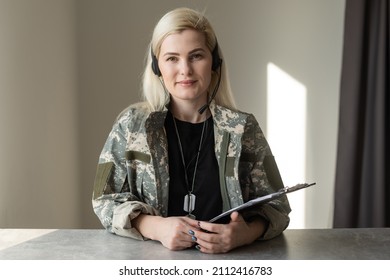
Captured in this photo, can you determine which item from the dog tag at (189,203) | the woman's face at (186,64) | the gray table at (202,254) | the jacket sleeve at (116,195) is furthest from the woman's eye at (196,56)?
the gray table at (202,254)

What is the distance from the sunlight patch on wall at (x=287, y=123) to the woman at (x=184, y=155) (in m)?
1.43

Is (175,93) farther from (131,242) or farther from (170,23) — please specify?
(131,242)

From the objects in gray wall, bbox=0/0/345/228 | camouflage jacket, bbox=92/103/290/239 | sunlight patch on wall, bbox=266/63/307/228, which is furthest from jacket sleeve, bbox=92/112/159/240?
sunlight patch on wall, bbox=266/63/307/228

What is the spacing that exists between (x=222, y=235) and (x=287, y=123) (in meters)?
1.75

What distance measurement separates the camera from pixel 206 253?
1.11 m

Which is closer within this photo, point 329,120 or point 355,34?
point 355,34

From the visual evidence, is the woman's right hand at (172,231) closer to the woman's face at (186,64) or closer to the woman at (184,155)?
the woman at (184,155)

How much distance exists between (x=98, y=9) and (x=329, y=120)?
53.9 inches

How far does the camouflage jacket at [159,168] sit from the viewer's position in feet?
4.09

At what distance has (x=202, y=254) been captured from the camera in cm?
110

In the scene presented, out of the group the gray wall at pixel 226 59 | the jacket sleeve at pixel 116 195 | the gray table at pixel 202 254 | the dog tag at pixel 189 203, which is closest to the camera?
the gray table at pixel 202 254
